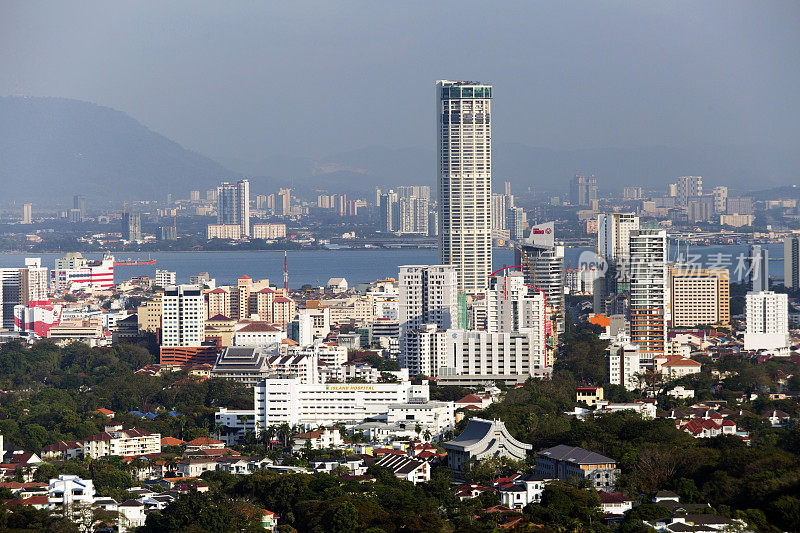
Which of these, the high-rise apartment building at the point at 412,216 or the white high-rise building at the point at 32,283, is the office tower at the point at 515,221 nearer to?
the high-rise apartment building at the point at 412,216

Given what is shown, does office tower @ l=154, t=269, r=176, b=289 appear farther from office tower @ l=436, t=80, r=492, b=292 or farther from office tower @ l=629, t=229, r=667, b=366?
office tower @ l=629, t=229, r=667, b=366

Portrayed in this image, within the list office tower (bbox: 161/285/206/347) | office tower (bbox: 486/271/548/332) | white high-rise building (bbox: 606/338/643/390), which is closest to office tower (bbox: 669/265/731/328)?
office tower (bbox: 486/271/548/332)

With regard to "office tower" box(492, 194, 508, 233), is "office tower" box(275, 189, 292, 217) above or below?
above

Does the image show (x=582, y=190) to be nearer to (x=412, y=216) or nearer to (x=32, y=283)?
(x=412, y=216)

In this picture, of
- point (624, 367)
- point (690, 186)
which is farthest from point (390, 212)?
point (624, 367)

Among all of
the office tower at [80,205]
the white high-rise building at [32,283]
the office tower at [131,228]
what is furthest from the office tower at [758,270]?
the office tower at [80,205]
